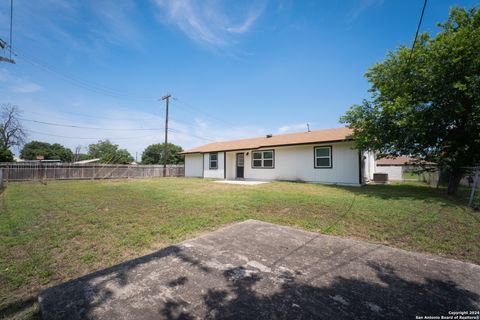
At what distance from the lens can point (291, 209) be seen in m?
5.89

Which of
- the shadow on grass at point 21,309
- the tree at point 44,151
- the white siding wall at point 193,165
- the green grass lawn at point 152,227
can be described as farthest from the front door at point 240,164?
the tree at point 44,151

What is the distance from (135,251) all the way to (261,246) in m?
1.95

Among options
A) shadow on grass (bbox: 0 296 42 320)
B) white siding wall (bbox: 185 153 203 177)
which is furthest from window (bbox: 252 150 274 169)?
shadow on grass (bbox: 0 296 42 320)

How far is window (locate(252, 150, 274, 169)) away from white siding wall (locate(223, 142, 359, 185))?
0.98ft

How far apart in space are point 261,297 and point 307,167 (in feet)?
39.9

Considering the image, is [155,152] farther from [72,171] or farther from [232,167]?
[232,167]

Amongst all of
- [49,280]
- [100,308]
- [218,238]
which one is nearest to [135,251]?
[49,280]

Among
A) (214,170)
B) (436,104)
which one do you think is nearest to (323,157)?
(436,104)

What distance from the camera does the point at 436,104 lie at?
8.78 metres

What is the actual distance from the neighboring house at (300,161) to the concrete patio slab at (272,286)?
31.5ft

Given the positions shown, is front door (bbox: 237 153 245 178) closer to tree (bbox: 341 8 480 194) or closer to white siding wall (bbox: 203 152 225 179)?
white siding wall (bbox: 203 152 225 179)

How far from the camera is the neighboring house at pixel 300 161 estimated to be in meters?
11.9

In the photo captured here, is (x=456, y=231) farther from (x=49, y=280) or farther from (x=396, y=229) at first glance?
(x=49, y=280)

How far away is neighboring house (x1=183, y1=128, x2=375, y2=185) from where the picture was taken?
11.9m
